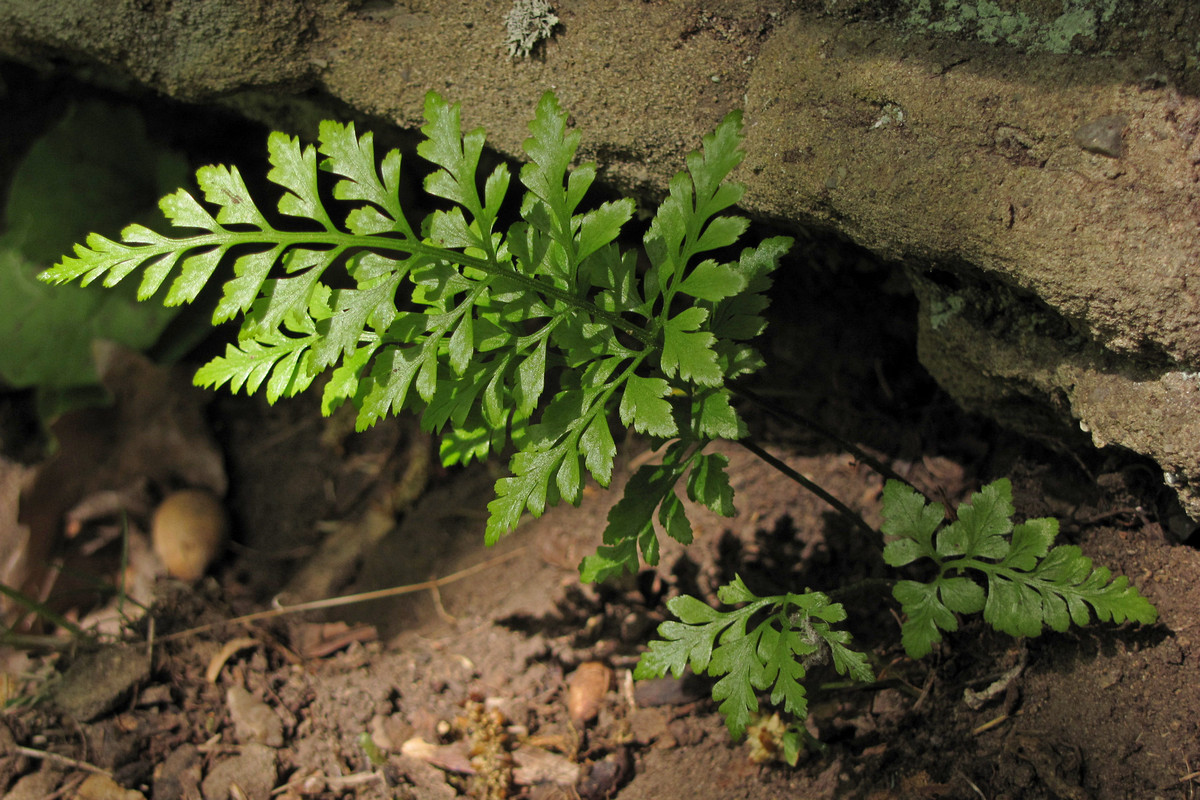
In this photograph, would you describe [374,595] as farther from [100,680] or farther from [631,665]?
[631,665]

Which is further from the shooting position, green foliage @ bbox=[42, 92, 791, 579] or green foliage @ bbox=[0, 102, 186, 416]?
green foliage @ bbox=[0, 102, 186, 416]

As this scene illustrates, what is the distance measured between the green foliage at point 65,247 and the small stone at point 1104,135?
3.18 meters

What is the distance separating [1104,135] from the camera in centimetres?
154

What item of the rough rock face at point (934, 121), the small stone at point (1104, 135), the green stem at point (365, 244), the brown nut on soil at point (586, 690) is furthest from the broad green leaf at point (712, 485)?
the small stone at point (1104, 135)

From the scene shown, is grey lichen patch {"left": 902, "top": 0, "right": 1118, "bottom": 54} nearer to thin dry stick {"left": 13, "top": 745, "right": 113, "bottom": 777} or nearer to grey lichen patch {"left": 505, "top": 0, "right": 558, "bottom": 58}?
grey lichen patch {"left": 505, "top": 0, "right": 558, "bottom": 58}

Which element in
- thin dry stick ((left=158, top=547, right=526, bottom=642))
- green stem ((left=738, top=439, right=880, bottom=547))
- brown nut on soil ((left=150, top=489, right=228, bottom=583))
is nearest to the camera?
green stem ((left=738, top=439, right=880, bottom=547))

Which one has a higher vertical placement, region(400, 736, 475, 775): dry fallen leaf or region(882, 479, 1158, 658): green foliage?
region(882, 479, 1158, 658): green foliage

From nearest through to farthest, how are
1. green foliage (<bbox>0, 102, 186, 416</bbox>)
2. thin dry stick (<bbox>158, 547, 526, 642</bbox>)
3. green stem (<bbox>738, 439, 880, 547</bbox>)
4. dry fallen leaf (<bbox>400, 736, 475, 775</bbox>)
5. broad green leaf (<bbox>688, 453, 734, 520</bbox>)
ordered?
broad green leaf (<bbox>688, 453, 734, 520</bbox>) < green stem (<bbox>738, 439, 880, 547</bbox>) < dry fallen leaf (<bbox>400, 736, 475, 775</bbox>) < thin dry stick (<bbox>158, 547, 526, 642</bbox>) < green foliage (<bbox>0, 102, 186, 416</bbox>)

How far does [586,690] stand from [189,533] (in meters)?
1.72

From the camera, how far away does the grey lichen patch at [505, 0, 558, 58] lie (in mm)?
2055

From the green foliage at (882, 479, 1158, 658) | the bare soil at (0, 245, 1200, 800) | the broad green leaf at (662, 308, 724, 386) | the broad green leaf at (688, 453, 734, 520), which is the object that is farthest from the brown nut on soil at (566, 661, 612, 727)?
the broad green leaf at (662, 308, 724, 386)

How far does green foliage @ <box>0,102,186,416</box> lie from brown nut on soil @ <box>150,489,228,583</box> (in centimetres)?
65

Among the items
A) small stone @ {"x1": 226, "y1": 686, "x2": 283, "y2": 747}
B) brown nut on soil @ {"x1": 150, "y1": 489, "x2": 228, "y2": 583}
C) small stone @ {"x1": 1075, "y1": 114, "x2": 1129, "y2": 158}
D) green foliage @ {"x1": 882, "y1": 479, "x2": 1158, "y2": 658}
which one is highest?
small stone @ {"x1": 1075, "y1": 114, "x2": 1129, "y2": 158}

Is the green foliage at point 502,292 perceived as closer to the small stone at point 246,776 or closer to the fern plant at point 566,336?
the fern plant at point 566,336
